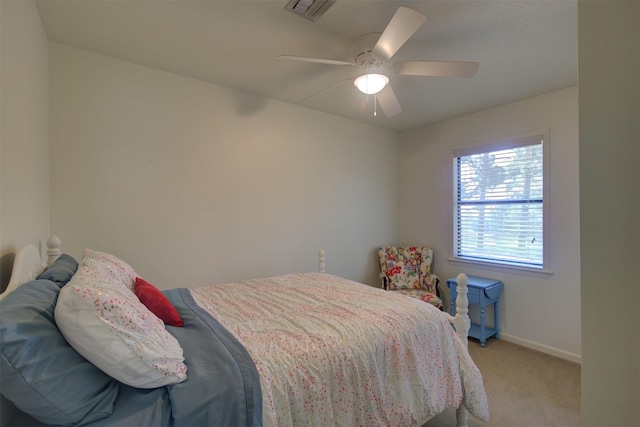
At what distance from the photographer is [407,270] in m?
3.80

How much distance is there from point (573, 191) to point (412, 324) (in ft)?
7.64

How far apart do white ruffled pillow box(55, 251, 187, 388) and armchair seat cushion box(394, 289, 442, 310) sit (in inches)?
109

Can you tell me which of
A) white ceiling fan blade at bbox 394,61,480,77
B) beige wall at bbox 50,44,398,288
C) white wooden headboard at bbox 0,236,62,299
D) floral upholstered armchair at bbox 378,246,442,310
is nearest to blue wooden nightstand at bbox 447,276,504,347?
floral upholstered armchair at bbox 378,246,442,310

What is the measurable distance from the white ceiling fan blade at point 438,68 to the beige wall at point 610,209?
1.31m

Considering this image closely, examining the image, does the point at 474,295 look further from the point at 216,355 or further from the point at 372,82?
the point at 216,355

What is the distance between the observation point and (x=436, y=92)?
2.89 m

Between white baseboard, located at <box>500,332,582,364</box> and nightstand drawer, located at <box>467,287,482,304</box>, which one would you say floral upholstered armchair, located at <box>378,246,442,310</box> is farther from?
white baseboard, located at <box>500,332,582,364</box>

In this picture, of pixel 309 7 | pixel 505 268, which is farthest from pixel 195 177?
pixel 505 268

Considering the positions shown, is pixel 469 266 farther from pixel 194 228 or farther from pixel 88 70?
pixel 88 70

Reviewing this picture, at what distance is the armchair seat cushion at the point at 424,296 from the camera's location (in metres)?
3.22

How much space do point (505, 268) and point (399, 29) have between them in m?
2.82

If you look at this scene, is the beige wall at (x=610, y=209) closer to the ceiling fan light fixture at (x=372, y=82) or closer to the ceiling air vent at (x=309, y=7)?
the ceiling air vent at (x=309, y=7)

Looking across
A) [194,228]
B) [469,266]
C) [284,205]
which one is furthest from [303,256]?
[469,266]

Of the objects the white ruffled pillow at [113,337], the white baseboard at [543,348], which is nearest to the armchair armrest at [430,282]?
the white baseboard at [543,348]
